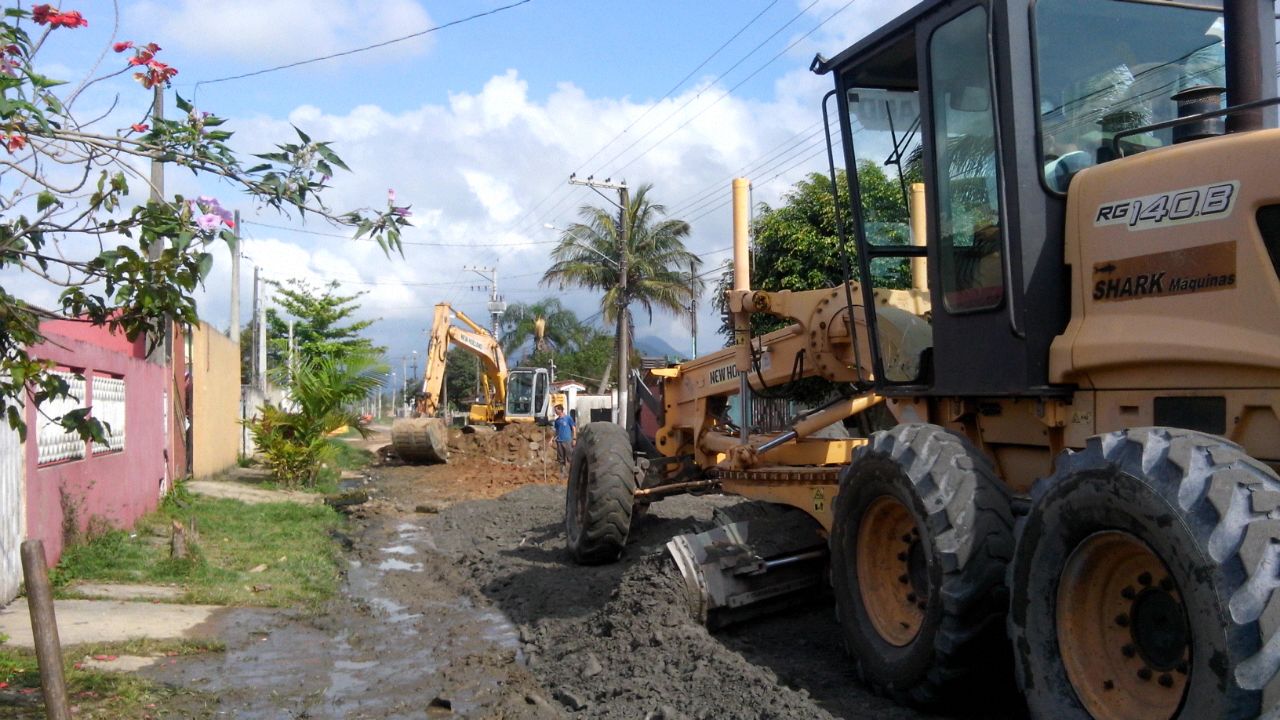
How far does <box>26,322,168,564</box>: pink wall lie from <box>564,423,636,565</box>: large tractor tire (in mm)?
4235

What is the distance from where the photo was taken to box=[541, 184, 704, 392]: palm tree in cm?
3644

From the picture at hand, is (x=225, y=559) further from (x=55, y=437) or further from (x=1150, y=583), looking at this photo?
(x=1150, y=583)

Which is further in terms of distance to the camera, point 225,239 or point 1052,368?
point 1052,368

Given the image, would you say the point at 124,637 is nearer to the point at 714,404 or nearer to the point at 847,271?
the point at 714,404

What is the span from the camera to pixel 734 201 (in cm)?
668

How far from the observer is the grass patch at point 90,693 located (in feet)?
18.9

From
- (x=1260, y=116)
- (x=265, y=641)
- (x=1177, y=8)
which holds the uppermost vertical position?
(x=1177, y=8)

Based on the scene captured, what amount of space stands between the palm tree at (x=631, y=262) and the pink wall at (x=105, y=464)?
20.9 m

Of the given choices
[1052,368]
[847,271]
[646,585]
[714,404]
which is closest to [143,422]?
[714,404]

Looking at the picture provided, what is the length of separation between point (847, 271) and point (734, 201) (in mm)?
814

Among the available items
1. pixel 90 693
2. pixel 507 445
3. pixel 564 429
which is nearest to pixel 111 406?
pixel 90 693

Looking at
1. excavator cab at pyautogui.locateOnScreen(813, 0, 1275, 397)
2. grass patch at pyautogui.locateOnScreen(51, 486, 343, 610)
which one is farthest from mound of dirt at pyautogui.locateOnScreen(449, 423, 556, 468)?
excavator cab at pyautogui.locateOnScreen(813, 0, 1275, 397)

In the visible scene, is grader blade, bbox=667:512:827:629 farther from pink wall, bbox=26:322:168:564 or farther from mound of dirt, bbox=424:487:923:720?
pink wall, bbox=26:322:168:564

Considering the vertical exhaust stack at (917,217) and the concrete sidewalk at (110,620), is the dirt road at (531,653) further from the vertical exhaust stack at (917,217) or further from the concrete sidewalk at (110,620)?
the vertical exhaust stack at (917,217)
